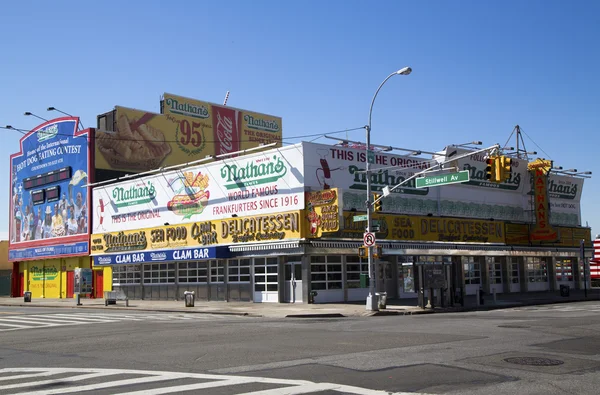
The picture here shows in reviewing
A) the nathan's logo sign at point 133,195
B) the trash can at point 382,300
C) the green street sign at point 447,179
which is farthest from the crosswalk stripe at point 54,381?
the nathan's logo sign at point 133,195

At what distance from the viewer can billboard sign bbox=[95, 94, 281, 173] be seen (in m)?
53.5

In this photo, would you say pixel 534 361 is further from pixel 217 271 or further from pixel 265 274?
pixel 217 271

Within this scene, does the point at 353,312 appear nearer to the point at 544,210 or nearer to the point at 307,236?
the point at 307,236

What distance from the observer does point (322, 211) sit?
3391 cm

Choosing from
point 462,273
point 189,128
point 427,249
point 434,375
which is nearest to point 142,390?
point 434,375

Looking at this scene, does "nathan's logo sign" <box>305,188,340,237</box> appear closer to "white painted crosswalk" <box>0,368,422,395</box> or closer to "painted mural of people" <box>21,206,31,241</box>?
"white painted crosswalk" <box>0,368,422,395</box>

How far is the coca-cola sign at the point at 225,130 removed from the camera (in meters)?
63.4

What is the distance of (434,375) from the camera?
10508 millimetres

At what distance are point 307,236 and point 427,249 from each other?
347 inches

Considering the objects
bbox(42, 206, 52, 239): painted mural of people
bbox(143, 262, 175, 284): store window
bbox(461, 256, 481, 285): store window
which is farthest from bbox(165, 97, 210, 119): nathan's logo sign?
bbox(461, 256, 481, 285): store window

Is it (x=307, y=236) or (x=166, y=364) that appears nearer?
(x=166, y=364)

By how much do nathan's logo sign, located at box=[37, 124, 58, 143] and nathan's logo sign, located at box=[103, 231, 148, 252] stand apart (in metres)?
12.1

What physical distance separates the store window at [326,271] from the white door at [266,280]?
248 centimetres

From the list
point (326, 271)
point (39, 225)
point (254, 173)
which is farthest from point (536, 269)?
point (39, 225)
